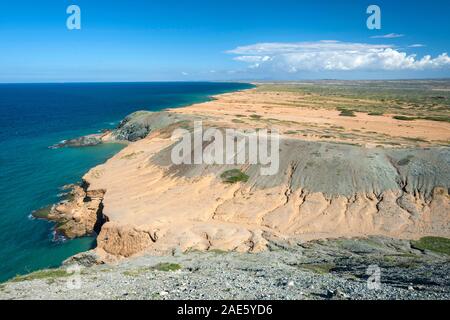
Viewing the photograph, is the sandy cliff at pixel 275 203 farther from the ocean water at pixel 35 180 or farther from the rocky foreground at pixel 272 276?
the ocean water at pixel 35 180

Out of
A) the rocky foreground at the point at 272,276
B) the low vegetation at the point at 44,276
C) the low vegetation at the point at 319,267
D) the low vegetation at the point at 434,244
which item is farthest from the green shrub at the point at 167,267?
the low vegetation at the point at 434,244

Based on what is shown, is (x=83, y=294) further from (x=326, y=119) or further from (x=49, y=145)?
(x=326, y=119)

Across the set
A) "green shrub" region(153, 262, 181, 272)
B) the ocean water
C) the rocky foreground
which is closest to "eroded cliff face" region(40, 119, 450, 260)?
the rocky foreground

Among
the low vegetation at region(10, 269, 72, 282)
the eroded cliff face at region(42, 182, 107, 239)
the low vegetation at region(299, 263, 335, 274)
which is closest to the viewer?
the low vegetation at region(10, 269, 72, 282)

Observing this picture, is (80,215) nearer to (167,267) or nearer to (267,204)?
(167,267)

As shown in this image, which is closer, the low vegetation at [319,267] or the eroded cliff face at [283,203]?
the low vegetation at [319,267]

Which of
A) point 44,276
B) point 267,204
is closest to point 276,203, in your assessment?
point 267,204

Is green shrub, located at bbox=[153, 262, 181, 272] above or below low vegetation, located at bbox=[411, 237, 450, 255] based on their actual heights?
above

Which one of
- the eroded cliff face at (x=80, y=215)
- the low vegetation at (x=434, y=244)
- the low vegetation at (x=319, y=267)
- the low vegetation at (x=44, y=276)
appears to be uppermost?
the low vegetation at (x=44, y=276)

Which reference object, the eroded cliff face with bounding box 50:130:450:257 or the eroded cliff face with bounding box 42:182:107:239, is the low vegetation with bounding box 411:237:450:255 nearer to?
the eroded cliff face with bounding box 50:130:450:257
